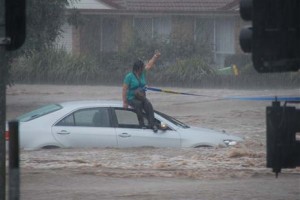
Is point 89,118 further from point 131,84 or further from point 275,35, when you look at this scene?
point 275,35

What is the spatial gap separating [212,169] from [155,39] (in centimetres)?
2524

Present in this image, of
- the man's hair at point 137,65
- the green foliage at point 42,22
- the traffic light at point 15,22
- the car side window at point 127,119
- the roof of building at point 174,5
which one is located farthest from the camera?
the roof of building at point 174,5

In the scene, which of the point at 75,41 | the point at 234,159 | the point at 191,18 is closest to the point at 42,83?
the point at 75,41

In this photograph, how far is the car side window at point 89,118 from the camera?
15211 millimetres

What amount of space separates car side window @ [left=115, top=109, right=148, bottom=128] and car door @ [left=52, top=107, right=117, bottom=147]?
0.20m

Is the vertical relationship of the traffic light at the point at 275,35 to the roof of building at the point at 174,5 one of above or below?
below

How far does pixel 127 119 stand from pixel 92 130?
70 centimetres

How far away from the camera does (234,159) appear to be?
14008 millimetres

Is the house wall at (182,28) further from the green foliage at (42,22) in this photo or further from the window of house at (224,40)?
the green foliage at (42,22)

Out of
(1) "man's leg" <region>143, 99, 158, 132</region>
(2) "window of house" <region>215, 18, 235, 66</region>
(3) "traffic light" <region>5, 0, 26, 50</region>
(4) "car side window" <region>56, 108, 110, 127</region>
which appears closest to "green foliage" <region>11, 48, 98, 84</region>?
(2) "window of house" <region>215, 18, 235, 66</region>

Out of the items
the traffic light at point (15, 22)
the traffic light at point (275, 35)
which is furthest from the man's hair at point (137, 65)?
the traffic light at point (275, 35)

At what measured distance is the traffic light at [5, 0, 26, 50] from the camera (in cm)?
646

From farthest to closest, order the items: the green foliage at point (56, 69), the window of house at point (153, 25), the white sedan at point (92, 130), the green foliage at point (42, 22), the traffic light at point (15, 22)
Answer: the window of house at point (153, 25)
the green foliage at point (56, 69)
the green foliage at point (42, 22)
the white sedan at point (92, 130)
the traffic light at point (15, 22)

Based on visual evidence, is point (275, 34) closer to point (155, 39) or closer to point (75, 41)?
point (155, 39)
